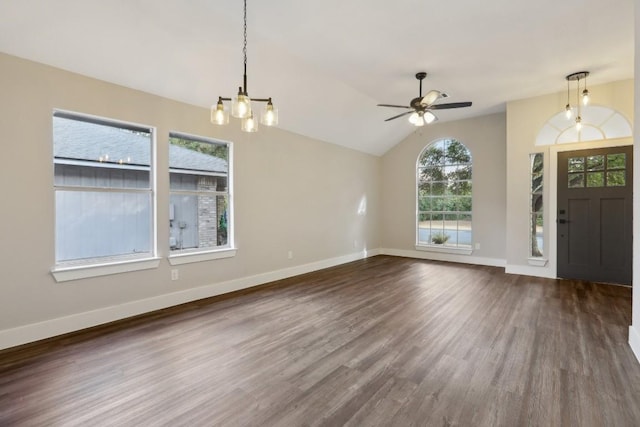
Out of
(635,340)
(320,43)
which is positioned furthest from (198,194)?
(635,340)

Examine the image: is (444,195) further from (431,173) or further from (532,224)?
(532,224)

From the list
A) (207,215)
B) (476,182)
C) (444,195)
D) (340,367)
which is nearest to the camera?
(340,367)

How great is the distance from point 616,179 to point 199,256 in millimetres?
6482

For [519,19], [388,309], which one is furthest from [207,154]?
[519,19]

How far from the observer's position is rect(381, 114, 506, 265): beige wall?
6531 mm

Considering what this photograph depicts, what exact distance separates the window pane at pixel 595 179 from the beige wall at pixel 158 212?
14.3ft

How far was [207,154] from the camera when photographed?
14.9 ft

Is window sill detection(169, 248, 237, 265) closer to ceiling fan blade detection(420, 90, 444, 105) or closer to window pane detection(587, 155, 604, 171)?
ceiling fan blade detection(420, 90, 444, 105)

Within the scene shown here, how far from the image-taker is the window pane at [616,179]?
16.2 ft

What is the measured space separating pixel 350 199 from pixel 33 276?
5502 mm

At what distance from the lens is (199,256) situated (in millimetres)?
4293

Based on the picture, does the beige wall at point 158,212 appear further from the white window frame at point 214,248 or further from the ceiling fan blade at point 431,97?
the ceiling fan blade at point 431,97

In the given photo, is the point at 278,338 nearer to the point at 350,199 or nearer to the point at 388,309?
the point at 388,309

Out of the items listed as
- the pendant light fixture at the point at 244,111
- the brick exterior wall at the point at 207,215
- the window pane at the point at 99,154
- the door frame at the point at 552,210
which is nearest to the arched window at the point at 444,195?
the door frame at the point at 552,210
